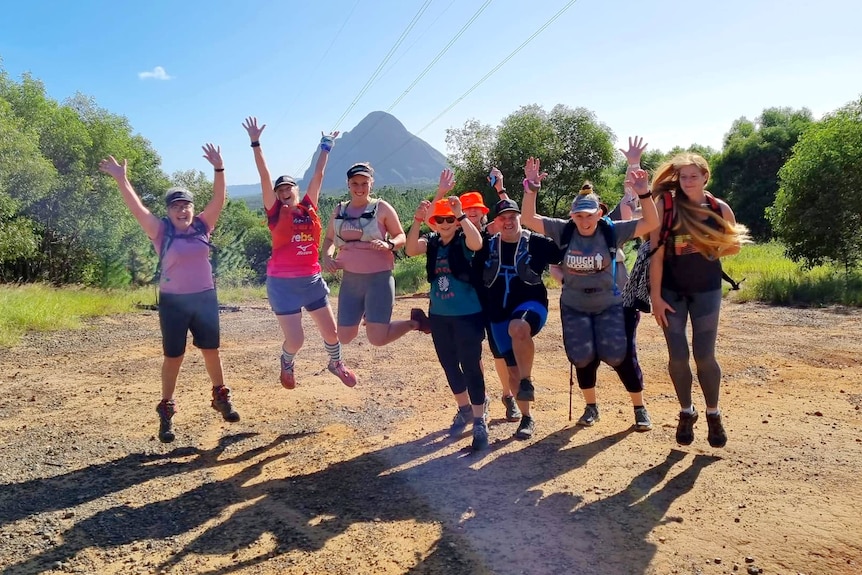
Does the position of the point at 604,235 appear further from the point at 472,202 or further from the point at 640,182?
the point at 472,202

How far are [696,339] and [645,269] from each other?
0.64 meters

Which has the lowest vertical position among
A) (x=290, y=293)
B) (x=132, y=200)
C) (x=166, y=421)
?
(x=166, y=421)

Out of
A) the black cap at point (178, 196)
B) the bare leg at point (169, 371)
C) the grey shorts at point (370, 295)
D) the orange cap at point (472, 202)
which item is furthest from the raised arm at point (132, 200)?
the orange cap at point (472, 202)

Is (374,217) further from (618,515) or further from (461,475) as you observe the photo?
(618,515)

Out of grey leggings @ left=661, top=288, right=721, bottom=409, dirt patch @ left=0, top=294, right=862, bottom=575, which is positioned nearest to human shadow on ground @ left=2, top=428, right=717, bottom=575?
dirt patch @ left=0, top=294, right=862, bottom=575

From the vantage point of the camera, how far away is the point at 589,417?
5008mm

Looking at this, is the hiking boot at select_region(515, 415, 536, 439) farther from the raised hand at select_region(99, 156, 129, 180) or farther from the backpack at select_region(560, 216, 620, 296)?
the raised hand at select_region(99, 156, 129, 180)

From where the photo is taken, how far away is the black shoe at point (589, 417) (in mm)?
4984

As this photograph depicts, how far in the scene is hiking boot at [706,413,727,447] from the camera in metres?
4.21

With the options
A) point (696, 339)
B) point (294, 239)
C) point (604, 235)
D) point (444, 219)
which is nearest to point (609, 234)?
point (604, 235)

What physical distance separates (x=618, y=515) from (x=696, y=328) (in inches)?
58.8

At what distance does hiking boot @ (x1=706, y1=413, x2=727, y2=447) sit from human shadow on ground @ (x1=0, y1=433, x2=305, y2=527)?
3.18 m

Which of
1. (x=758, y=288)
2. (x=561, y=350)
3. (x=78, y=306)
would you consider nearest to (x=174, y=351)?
(x=561, y=350)

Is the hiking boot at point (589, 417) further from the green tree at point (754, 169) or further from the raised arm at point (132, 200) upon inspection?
the green tree at point (754, 169)
